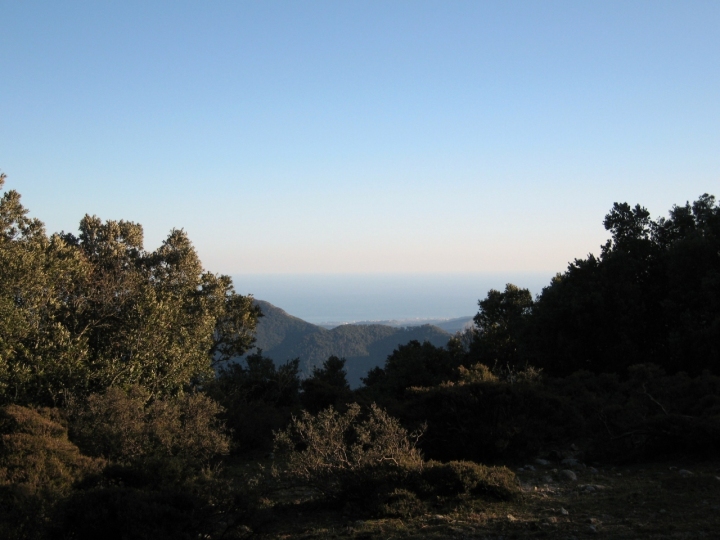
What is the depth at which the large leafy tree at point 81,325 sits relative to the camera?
1421 centimetres

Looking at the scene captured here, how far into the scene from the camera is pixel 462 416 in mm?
12922

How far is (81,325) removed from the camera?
663 inches

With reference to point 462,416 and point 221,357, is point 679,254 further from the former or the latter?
point 221,357

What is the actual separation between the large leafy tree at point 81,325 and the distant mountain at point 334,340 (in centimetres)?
5269

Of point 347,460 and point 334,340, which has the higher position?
point 347,460

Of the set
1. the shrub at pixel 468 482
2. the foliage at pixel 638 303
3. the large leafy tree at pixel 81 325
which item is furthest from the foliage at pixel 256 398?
the foliage at pixel 638 303

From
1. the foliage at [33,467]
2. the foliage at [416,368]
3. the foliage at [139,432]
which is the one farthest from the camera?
the foliage at [416,368]

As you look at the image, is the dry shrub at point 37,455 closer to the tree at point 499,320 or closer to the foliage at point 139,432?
the foliage at point 139,432

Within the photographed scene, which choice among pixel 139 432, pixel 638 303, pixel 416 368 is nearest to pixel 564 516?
pixel 139 432

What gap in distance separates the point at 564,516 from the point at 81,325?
14328 mm

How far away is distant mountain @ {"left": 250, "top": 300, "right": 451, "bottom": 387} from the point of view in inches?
2938

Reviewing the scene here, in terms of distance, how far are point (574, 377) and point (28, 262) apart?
48.5ft

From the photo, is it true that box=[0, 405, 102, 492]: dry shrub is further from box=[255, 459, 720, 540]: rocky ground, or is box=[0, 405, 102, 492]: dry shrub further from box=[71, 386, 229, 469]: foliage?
box=[255, 459, 720, 540]: rocky ground

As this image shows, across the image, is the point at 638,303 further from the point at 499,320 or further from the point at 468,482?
the point at 468,482
